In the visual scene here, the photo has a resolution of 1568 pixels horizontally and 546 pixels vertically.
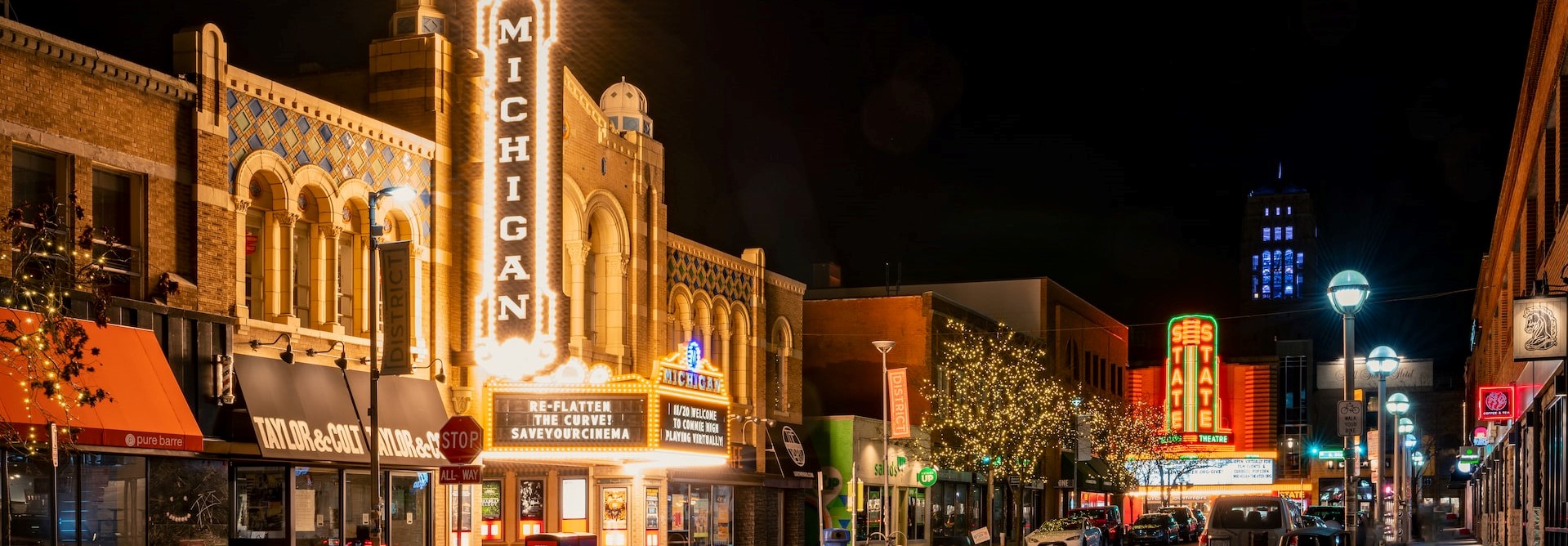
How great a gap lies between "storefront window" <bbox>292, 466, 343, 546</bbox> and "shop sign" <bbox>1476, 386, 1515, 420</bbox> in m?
24.1

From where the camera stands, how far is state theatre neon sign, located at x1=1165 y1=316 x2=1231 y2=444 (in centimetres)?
9406

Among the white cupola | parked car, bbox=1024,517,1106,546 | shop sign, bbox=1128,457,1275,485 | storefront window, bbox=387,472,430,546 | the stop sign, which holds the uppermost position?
the white cupola

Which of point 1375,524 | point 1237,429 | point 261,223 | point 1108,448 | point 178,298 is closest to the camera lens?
point 178,298

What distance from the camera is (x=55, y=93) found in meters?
21.4

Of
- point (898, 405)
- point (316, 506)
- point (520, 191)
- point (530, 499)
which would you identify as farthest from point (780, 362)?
point (316, 506)

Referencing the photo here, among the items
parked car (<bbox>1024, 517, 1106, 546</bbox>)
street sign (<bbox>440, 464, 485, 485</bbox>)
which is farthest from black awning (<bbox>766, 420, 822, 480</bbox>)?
street sign (<bbox>440, 464, 485, 485</bbox>)

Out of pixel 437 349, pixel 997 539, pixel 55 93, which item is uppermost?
pixel 55 93

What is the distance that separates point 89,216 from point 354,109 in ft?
31.5

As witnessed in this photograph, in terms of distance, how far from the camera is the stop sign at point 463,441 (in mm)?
24734

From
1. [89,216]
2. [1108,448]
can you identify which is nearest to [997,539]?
[1108,448]

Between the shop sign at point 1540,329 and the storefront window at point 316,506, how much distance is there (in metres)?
19.1

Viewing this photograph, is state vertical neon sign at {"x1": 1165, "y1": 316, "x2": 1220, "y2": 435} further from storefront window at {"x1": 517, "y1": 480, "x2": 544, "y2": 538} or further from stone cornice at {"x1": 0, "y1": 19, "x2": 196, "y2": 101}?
stone cornice at {"x1": 0, "y1": 19, "x2": 196, "y2": 101}

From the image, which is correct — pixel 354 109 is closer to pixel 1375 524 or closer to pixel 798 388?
pixel 798 388

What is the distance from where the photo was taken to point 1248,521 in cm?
3319
